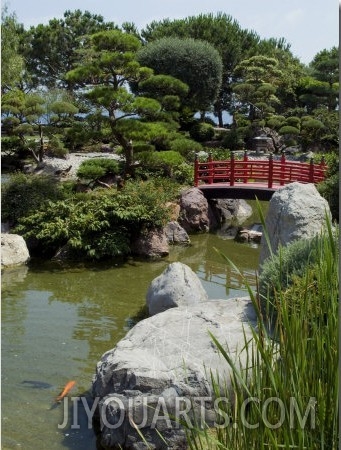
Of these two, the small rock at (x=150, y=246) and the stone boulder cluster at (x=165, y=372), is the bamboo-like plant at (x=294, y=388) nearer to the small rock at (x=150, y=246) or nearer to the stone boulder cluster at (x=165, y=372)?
the stone boulder cluster at (x=165, y=372)

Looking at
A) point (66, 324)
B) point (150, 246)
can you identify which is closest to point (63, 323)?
point (66, 324)

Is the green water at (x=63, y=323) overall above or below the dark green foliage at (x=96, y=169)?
below

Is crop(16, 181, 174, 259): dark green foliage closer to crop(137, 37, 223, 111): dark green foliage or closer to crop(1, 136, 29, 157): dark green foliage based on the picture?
crop(1, 136, 29, 157): dark green foliage

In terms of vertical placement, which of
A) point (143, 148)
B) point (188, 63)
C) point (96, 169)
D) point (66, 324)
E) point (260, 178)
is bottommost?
point (66, 324)

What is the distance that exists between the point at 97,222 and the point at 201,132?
715 inches

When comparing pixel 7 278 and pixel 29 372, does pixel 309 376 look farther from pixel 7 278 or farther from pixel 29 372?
pixel 7 278

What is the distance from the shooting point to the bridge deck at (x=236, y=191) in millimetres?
16344

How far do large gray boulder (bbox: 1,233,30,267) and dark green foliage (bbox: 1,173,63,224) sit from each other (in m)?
1.07

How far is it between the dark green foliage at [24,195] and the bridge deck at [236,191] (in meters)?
4.34

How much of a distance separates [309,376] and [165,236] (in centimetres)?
1128

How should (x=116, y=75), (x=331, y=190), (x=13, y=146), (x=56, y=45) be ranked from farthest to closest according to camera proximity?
(x=56, y=45) < (x=13, y=146) < (x=116, y=75) < (x=331, y=190)

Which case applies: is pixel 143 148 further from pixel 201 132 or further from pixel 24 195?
pixel 201 132

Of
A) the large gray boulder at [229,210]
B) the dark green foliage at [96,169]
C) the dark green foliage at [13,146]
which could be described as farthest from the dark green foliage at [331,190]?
the dark green foliage at [13,146]

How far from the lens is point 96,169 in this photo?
16.1 m
